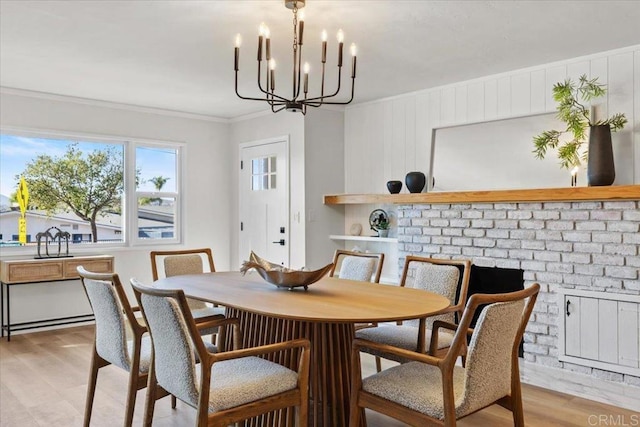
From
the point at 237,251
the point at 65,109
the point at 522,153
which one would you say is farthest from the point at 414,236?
the point at 65,109

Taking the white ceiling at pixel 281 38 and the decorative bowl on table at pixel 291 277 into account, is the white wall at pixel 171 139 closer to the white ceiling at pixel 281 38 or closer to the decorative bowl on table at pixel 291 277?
the white ceiling at pixel 281 38

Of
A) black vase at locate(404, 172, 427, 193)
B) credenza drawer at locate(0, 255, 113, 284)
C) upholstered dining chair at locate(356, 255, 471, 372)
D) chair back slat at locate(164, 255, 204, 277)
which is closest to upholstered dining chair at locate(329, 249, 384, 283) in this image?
upholstered dining chair at locate(356, 255, 471, 372)

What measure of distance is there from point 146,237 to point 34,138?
5.14ft

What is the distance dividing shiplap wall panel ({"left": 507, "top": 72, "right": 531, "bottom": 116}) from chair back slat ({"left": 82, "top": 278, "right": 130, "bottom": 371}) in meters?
3.41

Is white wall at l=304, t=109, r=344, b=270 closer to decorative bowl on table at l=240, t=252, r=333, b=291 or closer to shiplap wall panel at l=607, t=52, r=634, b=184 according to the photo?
decorative bowl on table at l=240, t=252, r=333, b=291

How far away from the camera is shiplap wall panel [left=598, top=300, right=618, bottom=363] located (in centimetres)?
356

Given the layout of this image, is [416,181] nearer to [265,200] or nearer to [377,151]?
[377,151]

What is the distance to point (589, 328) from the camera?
3689 millimetres

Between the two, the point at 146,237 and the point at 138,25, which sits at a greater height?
the point at 138,25

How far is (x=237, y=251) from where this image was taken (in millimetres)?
6488

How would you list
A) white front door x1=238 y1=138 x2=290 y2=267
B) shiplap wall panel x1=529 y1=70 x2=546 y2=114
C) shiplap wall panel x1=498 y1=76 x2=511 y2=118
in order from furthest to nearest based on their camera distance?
1. white front door x1=238 y1=138 x2=290 y2=267
2. shiplap wall panel x1=498 y1=76 x2=511 y2=118
3. shiplap wall panel x1=529 y1=70 x2=546 y2=114

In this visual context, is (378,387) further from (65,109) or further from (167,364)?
(65,109)

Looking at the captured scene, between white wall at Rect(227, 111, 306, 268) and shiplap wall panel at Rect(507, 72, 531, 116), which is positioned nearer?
shiplap wall panel at Rect(507, 72, 531, 116)

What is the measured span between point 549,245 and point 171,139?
4.28m
